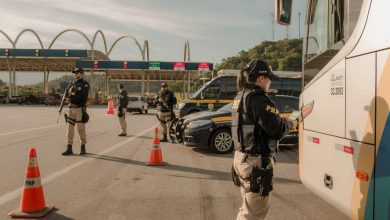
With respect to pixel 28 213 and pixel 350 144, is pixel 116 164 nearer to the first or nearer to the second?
pixel 28 213

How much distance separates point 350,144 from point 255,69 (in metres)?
1.07

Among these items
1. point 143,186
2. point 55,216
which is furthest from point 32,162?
point 143,186

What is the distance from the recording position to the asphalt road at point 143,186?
4.74 m

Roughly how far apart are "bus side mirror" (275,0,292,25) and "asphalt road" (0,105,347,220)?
2.41 m

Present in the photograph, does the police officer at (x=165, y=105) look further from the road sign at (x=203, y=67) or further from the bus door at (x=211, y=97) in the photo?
the road sign at (x=203, y=67)

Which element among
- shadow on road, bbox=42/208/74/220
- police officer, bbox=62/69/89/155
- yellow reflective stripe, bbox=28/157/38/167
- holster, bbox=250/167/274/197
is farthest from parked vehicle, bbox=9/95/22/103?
holster, bbox=250/167/274/197

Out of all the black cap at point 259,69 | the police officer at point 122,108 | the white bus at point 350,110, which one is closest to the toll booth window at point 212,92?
the police officer at point 122,108

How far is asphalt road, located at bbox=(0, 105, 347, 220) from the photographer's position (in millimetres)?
4742

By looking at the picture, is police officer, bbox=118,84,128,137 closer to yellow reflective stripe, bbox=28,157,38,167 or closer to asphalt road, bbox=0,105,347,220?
asphalt road, bbox=0,105,347,220

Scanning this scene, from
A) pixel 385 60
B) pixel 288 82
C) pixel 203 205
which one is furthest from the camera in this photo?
pixel 288 82

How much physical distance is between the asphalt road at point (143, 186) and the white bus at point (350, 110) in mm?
1186

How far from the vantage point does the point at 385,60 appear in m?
2.80

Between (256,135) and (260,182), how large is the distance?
0.38 meters

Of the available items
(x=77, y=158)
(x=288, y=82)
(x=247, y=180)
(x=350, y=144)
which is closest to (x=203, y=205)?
(x=247, y=180)
